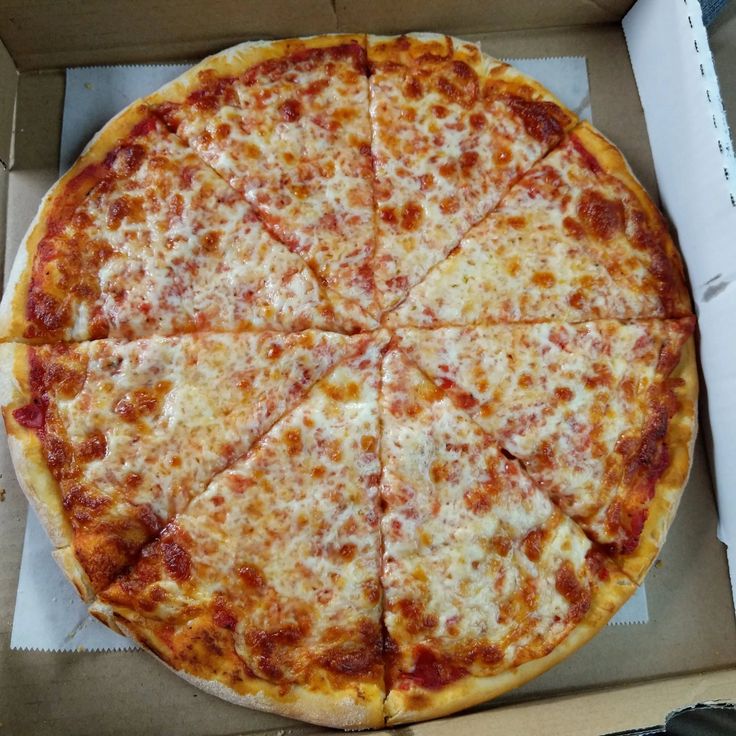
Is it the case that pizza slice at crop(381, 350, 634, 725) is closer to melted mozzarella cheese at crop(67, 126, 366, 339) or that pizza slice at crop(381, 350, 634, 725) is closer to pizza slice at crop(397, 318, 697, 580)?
pizza slice at crop(397, 318, 697, 580)

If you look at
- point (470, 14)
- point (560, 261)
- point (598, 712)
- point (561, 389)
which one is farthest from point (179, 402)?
point (470, 14)

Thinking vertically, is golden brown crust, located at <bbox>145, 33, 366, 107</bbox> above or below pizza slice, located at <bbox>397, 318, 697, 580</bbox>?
above

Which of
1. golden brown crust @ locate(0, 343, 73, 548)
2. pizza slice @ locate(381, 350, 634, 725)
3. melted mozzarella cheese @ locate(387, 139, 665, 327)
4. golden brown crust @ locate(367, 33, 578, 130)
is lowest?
pizza slice @ locate(381, 350, 634, 725)

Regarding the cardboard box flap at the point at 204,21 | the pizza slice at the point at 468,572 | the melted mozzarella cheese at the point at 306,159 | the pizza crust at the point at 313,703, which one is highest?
the cardboard box flap at the point at 204,21

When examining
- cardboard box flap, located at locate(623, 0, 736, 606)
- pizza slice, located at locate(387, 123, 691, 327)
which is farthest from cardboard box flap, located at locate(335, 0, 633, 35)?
pizza slice, located at locate(387, 123, 691, 327)

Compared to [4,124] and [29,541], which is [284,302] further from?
[4,124]

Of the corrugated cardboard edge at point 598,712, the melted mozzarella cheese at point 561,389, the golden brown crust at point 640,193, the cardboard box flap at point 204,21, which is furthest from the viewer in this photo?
the cardboard box flap at point 204,21

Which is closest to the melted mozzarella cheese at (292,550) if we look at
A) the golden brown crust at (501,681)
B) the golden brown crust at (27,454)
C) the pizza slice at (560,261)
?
the golden brown crust at (501,681)

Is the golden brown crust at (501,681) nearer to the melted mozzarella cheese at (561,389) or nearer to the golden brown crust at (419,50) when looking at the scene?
the melted mozzarella cheese at (561,389)
